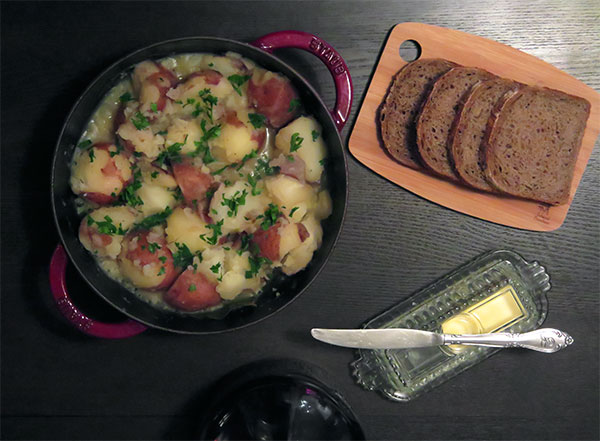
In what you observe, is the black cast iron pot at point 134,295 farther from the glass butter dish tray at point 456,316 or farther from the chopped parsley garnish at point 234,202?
Result: the glass butter dish tray at point 456,316

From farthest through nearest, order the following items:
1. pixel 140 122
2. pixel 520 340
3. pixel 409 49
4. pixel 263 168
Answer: pixel 409 49
pixel 520 340
pixel 263 168
pixel 140 122

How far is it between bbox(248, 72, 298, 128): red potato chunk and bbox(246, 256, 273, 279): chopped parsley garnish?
1.36 feet

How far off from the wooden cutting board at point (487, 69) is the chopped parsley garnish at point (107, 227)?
80 centimetres

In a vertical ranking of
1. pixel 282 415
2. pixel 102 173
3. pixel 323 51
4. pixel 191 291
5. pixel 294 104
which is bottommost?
pixel 282 415

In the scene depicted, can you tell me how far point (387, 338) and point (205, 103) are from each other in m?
0.91

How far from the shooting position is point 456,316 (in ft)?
5.80

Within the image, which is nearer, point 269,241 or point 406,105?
point 269,241

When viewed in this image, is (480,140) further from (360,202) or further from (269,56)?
(269,56)

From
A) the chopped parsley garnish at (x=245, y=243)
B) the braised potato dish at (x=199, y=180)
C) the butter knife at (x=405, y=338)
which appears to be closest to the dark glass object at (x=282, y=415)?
the butter knife at (x=405, y=338)

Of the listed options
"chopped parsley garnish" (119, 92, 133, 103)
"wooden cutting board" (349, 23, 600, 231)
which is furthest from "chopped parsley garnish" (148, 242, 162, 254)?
"wooden cutting board" (349, 23, 600, 231)

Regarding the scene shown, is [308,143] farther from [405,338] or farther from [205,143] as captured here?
[405,338]

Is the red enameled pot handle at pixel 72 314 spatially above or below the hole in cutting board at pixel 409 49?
below

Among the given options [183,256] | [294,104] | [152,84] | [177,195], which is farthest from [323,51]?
[183,256]

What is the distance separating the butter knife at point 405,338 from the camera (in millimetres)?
1616
